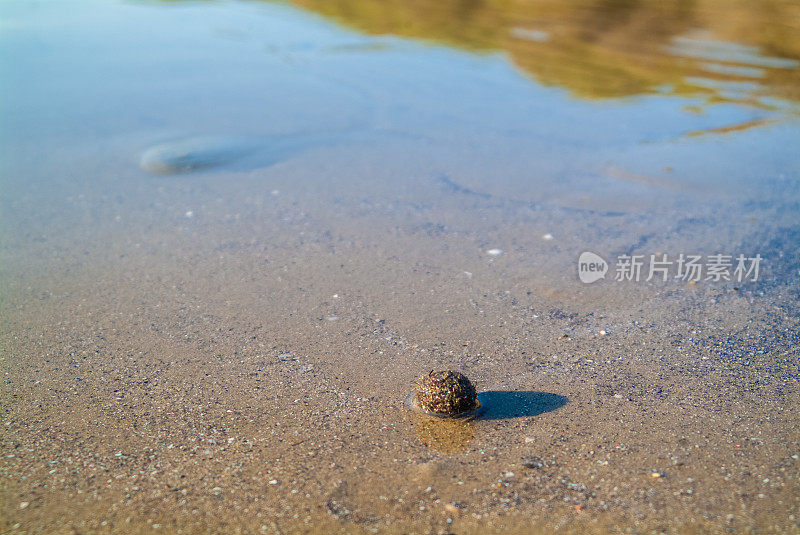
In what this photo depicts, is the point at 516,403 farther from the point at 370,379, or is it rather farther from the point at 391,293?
the point at 391,293

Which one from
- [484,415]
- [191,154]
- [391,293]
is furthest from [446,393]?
[191,154]

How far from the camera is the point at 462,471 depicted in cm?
357

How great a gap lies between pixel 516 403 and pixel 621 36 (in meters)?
10.7

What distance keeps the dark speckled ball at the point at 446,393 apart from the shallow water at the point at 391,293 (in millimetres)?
104

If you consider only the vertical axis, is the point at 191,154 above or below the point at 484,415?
above

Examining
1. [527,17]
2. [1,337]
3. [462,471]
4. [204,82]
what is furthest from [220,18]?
[462,471]

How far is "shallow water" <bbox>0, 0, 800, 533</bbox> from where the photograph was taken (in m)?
3.49

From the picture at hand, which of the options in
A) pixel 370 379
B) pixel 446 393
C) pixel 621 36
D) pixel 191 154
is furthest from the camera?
pixel 621 36

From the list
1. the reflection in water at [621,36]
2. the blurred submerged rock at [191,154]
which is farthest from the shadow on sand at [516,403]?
the reflection in water at [621,36]

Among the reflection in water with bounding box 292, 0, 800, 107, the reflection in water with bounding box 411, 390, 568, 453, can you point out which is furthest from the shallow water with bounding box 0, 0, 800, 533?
the reflection in water with bounding box 292, 0, 800, 107

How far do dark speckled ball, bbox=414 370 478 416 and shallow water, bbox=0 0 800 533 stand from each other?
0.34 feet

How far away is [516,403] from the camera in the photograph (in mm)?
4129

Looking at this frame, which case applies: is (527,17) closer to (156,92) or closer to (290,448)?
(156,92)

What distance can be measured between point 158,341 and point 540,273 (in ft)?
10.1
